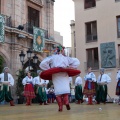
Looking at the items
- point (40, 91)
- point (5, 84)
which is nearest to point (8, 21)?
point (40, 91)

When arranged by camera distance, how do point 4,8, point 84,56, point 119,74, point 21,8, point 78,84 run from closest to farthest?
point 119,74 → point 78,84 → point 4,8 → point 21,8 → point 84,56

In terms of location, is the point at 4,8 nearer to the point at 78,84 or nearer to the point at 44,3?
the point at 44,3

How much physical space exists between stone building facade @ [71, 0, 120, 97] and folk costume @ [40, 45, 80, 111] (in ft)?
50.4

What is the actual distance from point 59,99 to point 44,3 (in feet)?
56.7

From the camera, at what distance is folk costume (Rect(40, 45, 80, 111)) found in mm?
7297

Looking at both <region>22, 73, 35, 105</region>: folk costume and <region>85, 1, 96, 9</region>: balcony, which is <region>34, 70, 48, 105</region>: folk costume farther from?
<region>85, 1, 96, 9</region>: balcony

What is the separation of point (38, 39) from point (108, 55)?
570 centimetres

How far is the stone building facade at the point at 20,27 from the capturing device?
19062 millimetres

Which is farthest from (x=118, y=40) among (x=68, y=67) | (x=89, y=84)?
(x=68, y=67)

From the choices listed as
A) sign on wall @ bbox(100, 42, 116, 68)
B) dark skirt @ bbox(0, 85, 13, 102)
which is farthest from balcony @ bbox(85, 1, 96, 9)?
dark skirt @ bbox(0, 85, 13, 102)

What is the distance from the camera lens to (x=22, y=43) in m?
20.3

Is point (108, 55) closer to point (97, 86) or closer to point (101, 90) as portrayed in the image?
point (97, 86)

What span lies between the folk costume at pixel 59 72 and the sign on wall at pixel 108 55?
15583 millimetres

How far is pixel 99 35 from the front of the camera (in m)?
24.0
